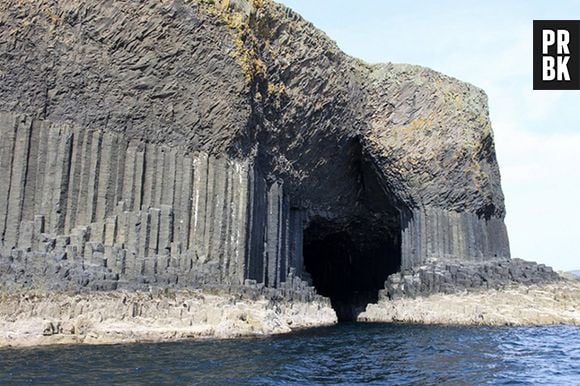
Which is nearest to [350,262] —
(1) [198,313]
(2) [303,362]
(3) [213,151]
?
(3) [213,151]

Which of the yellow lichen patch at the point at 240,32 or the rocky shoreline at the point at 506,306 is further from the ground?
the yellow lichen patch at the point at 240,32

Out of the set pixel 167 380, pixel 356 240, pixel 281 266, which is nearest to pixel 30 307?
pixel 167 380

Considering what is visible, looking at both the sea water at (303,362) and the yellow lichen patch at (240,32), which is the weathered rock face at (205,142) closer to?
the yellow lichen patch at (240,32)

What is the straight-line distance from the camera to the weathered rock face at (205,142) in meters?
25.1

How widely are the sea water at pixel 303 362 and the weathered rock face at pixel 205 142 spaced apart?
211 inches

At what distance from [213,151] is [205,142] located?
0.57 m

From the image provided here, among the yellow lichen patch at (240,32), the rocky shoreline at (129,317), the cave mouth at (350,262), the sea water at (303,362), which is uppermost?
the yellow lichen patch at (240,32)

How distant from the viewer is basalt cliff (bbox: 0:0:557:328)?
24812 millimetres

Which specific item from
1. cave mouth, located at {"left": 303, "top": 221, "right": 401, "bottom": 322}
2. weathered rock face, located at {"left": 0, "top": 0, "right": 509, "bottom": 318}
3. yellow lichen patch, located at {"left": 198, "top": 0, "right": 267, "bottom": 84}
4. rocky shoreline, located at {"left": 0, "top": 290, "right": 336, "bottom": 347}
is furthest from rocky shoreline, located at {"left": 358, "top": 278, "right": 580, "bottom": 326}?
yellow lichen patch, located at {"left": 198, "top": 0, "right": 267, "bottom": 84}

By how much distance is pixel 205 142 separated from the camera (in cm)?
2988

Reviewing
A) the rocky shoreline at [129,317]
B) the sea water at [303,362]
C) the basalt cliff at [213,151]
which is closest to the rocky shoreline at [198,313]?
the rocky shoreline at [129,317]

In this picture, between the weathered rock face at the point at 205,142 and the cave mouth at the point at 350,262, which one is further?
the cave mouth at the point at 350,262

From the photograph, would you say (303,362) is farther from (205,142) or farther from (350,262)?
(350,262)

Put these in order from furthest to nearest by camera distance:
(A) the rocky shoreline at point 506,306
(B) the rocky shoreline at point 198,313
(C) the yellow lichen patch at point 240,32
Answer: (A) the rocky shoreline at point 506,306 < (C) the yellow lichen patch at point 240,32 < (B) the rocky shoreline at point 198,313
